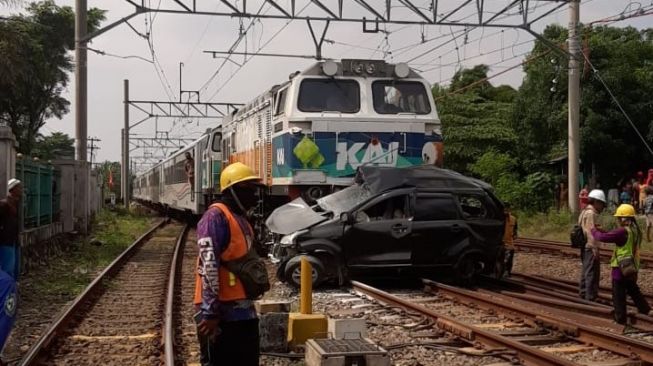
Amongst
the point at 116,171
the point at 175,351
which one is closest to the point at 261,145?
the point at 175,351

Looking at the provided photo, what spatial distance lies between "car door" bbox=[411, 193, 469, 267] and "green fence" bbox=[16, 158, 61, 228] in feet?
23.3

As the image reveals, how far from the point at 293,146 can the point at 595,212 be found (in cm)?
509

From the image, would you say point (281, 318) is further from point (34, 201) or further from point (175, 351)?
point (34, 201)

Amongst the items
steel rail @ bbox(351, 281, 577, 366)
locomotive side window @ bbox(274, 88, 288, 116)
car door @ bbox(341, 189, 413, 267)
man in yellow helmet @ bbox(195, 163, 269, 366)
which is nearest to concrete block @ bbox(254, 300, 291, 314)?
steel rail @ bbox(351, 281, 577, 366)

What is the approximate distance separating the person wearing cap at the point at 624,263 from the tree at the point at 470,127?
24.0m

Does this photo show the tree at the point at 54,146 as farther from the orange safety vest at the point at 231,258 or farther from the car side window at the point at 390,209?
the orange safety vest at the point at 231,258

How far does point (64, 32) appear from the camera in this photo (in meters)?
38.1

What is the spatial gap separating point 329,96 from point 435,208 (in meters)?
3.18

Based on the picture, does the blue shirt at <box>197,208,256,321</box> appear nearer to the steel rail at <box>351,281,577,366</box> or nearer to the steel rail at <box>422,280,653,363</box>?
the steel rail at <box>351,281,577,366</box>

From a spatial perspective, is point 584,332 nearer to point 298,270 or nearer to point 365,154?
point 298,270

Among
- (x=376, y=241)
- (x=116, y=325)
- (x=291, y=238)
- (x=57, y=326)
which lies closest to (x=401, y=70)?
(x=376, y=241)

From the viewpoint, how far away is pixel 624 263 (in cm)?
864

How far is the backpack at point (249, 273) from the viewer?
4590mm

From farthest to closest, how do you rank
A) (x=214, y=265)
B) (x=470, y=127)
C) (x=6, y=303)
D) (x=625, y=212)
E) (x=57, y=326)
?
(x=470, y=127)
(x=625, y=212)
(x=57, y=326)
(x=6, y=303)
(x=214, y=265)
